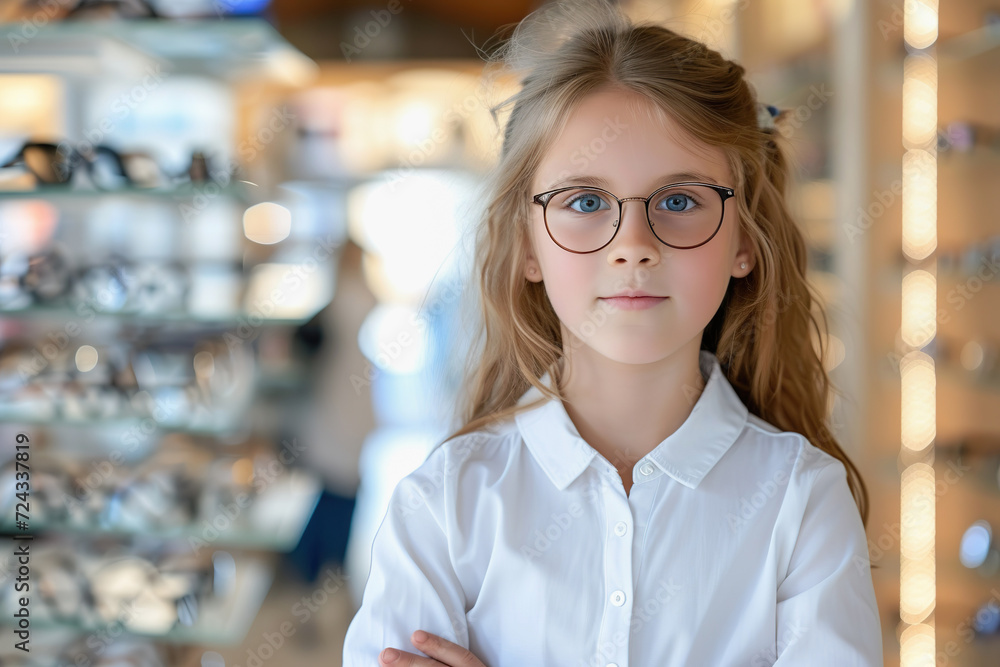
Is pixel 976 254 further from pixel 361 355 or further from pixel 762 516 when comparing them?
pixel 361 355

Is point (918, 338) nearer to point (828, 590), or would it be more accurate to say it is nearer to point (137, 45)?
point (828, 590)

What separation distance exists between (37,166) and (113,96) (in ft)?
1.05

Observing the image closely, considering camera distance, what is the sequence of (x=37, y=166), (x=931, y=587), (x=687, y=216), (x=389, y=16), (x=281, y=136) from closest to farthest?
1. (x=687, y=216)
2. (x=37, y=166)
3. (x=931, y=587)
4. (x=281, y=136)
5. (x=389, y=16)

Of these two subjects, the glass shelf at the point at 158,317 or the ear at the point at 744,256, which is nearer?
the ear at the point at 744,256

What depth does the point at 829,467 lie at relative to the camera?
0.94m

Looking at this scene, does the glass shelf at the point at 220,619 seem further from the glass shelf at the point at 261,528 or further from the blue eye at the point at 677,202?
the blue eye at the point at 677,202

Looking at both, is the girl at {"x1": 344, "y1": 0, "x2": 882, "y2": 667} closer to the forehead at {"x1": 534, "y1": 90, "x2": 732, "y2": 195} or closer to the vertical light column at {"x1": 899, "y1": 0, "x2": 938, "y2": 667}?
the forehead at {"x1": 534, "y1": 90, "x2": 732, "y2": 195}

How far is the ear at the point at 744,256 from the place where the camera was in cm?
102

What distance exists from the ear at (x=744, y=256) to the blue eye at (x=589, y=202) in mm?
234

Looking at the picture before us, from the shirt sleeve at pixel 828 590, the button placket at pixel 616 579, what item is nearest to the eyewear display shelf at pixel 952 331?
the shirt sleeve at pixel 828 590

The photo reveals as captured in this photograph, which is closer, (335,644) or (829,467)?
(829,467)

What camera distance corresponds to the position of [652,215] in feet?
2.94

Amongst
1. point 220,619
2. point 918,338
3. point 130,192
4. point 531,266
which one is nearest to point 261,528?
point 220,619

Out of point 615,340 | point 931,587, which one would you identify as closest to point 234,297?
point 615,340
